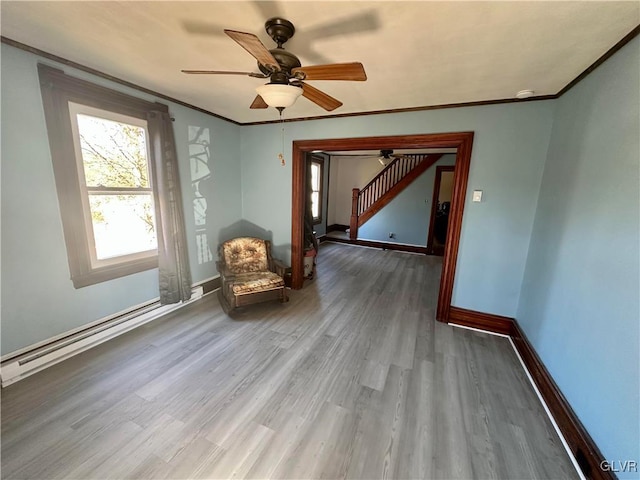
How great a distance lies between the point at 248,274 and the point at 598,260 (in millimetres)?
3286

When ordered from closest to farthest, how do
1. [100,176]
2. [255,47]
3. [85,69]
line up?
[255,47]
[85,69]
[100,176]

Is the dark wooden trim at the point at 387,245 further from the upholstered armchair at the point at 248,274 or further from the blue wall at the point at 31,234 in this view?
the blue wall at the point at 31,234

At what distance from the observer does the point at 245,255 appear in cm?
358

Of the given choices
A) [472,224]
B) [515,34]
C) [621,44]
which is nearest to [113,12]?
[515,34]

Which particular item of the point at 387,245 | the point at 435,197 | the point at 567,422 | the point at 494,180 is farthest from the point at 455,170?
the point at 387,245

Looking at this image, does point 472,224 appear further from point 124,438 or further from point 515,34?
point 124,438

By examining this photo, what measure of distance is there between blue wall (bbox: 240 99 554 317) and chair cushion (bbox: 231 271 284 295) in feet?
6.85

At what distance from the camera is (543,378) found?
198 cm

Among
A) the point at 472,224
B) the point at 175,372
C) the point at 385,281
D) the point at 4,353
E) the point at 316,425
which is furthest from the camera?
the point at 385,281

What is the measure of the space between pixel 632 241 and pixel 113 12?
3081mm

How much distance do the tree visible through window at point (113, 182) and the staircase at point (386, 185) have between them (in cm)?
485

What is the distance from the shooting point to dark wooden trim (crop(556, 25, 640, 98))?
1412 millimetres

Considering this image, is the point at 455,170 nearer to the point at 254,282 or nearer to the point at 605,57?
the point at 605,57

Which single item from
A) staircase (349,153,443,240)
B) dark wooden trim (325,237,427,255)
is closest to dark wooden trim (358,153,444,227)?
staircase (349,153,443,240)
